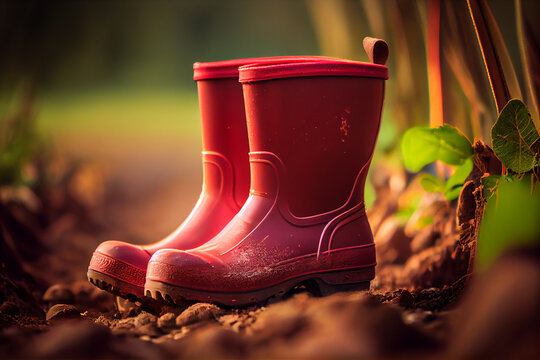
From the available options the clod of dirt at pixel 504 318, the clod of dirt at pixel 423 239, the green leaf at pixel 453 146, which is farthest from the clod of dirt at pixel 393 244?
the clod of dirt at pixel 504 318

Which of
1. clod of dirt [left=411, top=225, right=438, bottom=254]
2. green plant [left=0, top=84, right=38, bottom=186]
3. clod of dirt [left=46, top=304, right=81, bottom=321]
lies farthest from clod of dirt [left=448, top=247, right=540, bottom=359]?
green plant [left=0, top=84, right=38, bottom=186]

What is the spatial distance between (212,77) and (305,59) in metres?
0.30

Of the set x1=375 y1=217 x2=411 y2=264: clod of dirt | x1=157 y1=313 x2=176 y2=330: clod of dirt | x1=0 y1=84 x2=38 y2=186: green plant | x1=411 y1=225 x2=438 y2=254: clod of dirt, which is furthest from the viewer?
→ x1=0 y1=84 x2=38 y2=186: green plant

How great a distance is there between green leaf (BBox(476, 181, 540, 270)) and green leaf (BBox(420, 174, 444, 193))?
450mm

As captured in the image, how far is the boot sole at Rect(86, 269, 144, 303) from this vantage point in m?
1.45

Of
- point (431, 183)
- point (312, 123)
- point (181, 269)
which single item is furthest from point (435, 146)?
point (181, 269)

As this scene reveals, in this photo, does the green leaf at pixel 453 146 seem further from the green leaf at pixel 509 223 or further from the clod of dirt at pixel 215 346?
the clod of dirt at pixel 215 346

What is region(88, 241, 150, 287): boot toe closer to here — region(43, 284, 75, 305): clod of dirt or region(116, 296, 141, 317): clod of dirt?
Answer: region(116, 296, 141, 317): clod of dirt

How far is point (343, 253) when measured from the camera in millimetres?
1460

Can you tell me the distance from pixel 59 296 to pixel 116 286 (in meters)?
0.60

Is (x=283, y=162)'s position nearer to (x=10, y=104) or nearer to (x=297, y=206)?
(x=297, y=206)

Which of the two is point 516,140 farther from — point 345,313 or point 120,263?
point 120,263

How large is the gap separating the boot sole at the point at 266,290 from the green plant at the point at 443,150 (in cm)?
44

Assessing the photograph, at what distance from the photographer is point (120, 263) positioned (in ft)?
4.83
